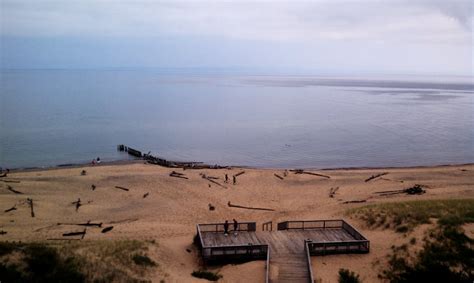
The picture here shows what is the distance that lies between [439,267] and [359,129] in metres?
70.7

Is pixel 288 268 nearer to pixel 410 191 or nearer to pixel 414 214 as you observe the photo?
pixel 414 214

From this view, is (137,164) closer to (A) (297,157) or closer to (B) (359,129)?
(A) (297,157)

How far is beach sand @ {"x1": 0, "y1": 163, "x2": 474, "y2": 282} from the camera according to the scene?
76.9 ft

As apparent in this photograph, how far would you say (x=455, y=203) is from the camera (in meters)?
30.0

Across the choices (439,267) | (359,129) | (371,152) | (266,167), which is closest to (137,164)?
(266,167)

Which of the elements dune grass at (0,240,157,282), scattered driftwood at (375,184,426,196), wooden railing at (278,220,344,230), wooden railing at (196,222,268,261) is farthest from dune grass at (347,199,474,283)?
dune grass at (0,240,157,282)

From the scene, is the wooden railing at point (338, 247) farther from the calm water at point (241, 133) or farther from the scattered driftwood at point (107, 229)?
the calm water at point (241, 133)

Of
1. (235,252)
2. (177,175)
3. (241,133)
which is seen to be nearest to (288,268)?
(235,252)

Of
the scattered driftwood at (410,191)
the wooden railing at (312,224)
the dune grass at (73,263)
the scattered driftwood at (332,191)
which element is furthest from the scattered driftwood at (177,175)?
the dune grass at (73,263)

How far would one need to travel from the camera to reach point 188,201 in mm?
38781

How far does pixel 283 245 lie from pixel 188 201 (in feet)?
53.0

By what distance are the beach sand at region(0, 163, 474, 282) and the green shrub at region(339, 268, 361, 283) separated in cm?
37

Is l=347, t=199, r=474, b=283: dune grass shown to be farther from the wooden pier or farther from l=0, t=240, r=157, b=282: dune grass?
l=0, t=240, r=157, b=282: dune grass

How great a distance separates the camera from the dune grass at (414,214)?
2586cm
